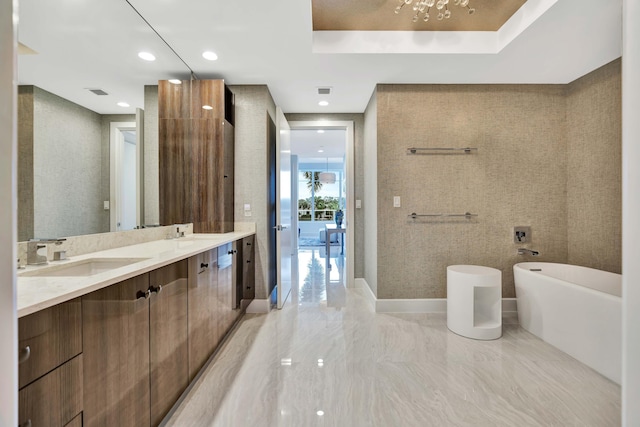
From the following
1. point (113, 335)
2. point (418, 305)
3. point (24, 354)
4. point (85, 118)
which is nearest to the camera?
point (24, 354)

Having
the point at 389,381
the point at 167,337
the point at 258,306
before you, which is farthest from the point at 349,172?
the point at 167,337

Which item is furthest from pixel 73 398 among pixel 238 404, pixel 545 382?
pixel 545 382

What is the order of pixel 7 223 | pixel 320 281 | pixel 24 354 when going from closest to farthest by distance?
1. pixel 7 223
2. pixel 24 354
3. pixel 320 281

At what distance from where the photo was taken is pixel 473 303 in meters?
2.41

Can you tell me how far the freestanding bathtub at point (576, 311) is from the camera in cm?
181

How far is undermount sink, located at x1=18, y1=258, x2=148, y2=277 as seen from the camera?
1.24 m

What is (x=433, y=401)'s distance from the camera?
159 cm

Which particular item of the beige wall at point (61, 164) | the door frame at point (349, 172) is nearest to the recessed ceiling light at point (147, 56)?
the beige wall at point (61, 164)

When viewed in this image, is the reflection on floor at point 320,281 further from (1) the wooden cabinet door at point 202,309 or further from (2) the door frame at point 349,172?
(1) the wooden cabinet door at point 202,309

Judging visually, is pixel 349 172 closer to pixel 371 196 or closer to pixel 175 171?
pixel 371 196

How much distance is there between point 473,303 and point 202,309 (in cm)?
218

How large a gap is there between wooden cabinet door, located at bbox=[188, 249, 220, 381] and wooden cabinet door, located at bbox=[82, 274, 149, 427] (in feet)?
1.37

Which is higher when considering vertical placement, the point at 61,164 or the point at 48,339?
the point at 61,164

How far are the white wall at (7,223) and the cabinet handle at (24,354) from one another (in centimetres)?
23
